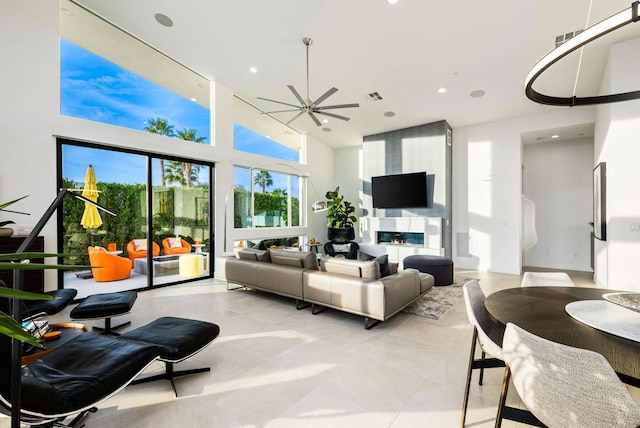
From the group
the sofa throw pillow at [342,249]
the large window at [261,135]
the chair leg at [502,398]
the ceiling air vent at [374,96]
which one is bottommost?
the chair leg at [502,398]

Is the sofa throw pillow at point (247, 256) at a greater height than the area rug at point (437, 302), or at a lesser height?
greater

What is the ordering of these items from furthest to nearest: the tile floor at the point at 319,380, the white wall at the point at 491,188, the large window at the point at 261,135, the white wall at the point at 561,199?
the large window at the point at 261,135, the white wall at the point at 561,199, the white wall at the point at 491,188, the tile floor at the point at 319,380

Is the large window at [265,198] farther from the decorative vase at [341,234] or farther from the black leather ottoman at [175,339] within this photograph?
the black leather ottoman at [175,339]

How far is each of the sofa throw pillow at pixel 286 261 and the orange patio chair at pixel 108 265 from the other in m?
2.79

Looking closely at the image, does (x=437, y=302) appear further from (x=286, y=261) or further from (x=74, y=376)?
(x=74, y=376)

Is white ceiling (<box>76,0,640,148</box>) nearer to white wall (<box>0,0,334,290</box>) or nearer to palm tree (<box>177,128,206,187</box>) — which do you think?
white wall (<box>0,0,334,290</box>)

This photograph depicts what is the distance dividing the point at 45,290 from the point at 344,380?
4415 millimetres

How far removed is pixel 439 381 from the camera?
2.34 metres

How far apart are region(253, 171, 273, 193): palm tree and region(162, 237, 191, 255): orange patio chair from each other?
244 centimetres

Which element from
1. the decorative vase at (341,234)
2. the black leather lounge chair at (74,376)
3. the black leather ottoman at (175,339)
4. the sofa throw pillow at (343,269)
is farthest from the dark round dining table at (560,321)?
the decorative vase at (341,234)

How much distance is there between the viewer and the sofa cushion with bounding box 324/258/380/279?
3.51m

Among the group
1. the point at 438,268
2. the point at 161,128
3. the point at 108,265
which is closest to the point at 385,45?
the point at 438,268

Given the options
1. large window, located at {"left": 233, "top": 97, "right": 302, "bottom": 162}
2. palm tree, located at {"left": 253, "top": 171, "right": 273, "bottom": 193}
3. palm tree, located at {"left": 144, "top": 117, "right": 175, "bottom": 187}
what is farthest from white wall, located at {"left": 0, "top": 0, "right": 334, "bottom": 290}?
palm tree, located at {"left": 253, "top": 171, "right": 273, "bottom": 193}

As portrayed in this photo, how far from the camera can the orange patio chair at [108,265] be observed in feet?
15.8
